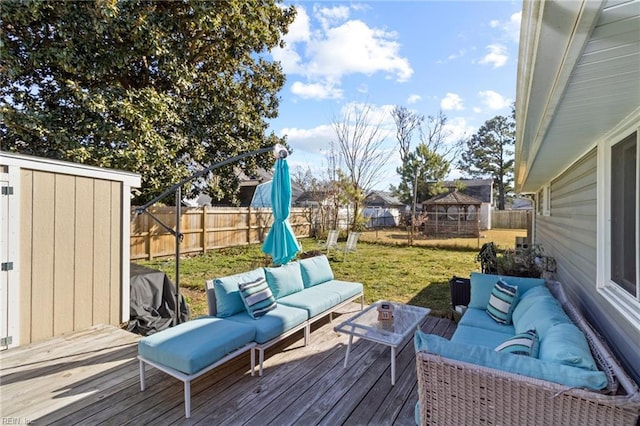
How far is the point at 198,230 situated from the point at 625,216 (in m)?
9.73

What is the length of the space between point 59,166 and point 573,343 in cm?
507

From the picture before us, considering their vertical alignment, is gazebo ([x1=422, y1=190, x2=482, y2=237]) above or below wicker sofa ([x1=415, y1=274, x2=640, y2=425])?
above

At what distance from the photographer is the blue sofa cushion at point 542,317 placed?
88.8 inches

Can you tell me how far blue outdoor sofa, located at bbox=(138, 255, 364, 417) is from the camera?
2500 millimetres

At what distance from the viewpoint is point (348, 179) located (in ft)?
45.8

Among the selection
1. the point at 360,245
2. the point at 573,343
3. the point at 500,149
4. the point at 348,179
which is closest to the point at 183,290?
the point at 573,343

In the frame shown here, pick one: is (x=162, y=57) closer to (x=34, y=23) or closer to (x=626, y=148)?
(x=34, y=23)

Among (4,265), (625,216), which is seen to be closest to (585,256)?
(625,216)

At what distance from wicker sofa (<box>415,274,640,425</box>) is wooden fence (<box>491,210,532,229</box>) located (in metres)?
24.7

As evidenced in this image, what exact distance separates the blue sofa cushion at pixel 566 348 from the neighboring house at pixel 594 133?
1.24ft

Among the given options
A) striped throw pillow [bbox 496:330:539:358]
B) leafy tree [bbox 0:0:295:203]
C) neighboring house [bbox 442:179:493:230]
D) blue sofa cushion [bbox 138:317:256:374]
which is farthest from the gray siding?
neighboring house [bbox 442:179:493:230]

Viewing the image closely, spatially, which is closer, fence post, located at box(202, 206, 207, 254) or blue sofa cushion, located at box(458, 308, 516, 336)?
blue sofa cushion, located at box(458, 308, 516, 336)

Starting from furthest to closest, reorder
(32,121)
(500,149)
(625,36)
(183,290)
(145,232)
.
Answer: (500,149) < (145,232) < (32,121) < (183,290) < (625,36)

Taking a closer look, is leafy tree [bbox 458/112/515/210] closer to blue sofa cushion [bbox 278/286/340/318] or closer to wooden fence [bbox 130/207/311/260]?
wooden fence [bbox 130/207/311/260]
